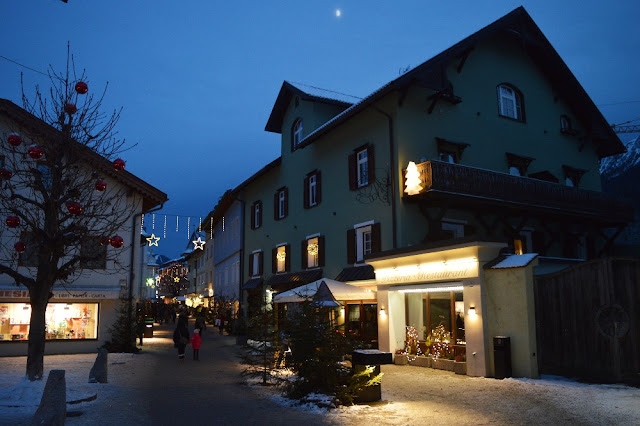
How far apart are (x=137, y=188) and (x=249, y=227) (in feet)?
44.1

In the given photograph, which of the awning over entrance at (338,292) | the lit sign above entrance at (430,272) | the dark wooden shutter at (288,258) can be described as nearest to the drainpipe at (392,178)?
the lit sign above entrance at (430,272)

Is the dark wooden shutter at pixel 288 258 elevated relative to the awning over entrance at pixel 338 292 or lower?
elevated

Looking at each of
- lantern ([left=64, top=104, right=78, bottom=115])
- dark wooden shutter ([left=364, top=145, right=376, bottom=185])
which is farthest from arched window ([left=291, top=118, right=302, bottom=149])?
lantern ([left=64, top=104, right=78, bottom=115])

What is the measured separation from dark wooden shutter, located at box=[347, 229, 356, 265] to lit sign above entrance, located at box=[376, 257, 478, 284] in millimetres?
3406

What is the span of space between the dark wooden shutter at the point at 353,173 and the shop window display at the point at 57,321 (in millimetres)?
10811

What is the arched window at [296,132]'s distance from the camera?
27.3 metres

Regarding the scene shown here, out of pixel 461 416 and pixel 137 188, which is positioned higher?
pixel 137 188

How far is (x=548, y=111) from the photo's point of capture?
24312 mm

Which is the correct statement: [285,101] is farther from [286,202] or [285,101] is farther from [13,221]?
[13,221]

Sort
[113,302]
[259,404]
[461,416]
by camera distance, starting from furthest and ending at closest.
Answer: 1. [113,302]
2. [259,404]
3. [461,416]

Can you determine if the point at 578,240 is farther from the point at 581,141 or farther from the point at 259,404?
the point at 259,404

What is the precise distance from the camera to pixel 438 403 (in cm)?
992

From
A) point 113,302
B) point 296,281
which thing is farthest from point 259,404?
point 296,281

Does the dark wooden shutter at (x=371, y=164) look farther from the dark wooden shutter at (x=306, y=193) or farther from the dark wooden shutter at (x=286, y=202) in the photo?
the dark wooden shutter at (x=286, y=202)
